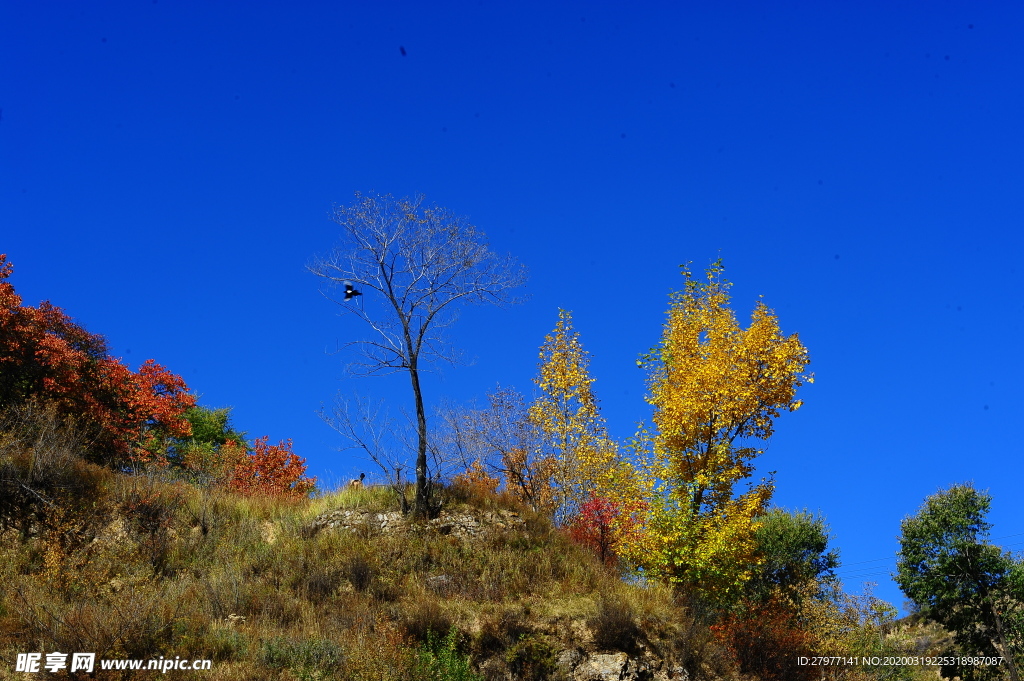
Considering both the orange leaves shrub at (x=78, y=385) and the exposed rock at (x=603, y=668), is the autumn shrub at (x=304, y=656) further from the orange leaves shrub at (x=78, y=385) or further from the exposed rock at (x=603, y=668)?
the orange leaves shrub at (x=78, y=385)

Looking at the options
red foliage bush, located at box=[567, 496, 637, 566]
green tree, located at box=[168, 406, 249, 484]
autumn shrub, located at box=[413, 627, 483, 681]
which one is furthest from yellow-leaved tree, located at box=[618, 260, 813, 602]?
green tree, located at box=[168, 406, 249, 484]

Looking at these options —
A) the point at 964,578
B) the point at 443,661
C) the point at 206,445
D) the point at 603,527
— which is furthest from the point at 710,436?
the point at 206,445

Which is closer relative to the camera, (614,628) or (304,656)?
(304,656)

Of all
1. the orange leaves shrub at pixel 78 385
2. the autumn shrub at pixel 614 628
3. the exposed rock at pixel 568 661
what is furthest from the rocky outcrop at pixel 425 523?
the orange leaves shrub at pixel 78 385

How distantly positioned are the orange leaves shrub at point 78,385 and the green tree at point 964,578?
3242 centimetres

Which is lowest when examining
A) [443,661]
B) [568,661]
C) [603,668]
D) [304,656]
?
[603,668]

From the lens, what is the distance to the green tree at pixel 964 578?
31.9 meters

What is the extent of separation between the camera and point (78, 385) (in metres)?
28.2

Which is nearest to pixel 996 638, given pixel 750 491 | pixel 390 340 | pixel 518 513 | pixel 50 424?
pixel 750 491

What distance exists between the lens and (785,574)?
116 ft

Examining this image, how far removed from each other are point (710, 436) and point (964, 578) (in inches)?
760

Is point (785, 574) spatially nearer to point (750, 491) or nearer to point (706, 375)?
point (750, 491)

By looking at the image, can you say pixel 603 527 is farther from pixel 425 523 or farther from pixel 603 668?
pixel 603 668

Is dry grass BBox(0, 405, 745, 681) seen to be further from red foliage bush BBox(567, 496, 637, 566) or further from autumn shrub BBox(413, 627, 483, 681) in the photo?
red foliage bush BBox(567, 496, 637, 566)
